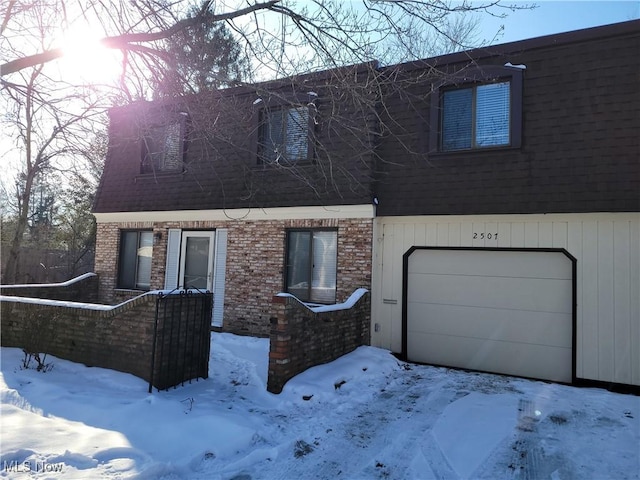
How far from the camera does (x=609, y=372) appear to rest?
709 cm

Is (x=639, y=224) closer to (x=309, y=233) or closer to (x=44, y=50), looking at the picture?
(x=309, y=233)

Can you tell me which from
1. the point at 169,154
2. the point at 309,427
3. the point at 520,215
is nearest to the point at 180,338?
the point at 309,427

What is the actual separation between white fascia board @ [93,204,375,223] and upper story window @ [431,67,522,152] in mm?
2093

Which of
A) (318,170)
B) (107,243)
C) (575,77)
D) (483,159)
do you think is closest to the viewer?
(575,77)

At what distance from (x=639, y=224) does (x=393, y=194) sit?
4114 millimetres

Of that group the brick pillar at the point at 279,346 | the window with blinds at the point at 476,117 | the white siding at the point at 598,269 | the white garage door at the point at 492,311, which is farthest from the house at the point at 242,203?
the brick pillar at the point at 279,346

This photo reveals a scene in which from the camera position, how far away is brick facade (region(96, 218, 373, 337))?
886 centimetres

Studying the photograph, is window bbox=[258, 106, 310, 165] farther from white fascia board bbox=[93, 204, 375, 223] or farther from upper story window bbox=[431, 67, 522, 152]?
upper story window bbox=[431, 67, 522, 152]

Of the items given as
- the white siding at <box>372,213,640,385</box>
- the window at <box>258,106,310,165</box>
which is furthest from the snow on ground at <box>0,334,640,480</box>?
the window at <box>258,106,310,165</box>

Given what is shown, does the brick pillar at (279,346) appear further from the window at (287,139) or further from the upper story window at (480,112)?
the upper story window at (480,112)

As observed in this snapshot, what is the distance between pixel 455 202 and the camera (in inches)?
323

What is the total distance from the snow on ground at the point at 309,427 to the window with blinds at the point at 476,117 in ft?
14.4

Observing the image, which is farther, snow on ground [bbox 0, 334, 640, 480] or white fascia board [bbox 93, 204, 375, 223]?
white fascia board [bbox 93, 204, 375, 223]

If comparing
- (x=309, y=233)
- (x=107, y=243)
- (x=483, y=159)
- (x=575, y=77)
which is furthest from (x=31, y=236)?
(x=575, y=77)
